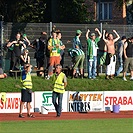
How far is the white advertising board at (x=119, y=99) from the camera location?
29.9 m

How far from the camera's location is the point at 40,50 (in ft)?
102

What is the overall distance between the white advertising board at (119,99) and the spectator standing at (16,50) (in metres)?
3.95

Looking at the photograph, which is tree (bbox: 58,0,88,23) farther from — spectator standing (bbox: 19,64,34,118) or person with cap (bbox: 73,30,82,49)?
spectator standing (bbox: 19,64,34,118)

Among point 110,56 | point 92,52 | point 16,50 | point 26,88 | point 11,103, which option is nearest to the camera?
point 26,88

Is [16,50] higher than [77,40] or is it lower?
lower

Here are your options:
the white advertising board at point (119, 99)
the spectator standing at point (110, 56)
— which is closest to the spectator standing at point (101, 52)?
the spectator standing at point (110, 56)

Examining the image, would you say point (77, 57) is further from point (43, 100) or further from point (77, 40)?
point (43, 100)

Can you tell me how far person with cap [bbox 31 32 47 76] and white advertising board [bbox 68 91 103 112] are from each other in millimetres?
2461

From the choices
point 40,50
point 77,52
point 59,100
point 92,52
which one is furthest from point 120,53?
point 59,100

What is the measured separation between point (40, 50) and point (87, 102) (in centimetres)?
327

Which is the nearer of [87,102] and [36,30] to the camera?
[87,102]

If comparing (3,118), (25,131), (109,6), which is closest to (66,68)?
(3,118)

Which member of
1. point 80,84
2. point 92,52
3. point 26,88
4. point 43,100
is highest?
point 92,52

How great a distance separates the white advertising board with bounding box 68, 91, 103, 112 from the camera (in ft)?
96.4
